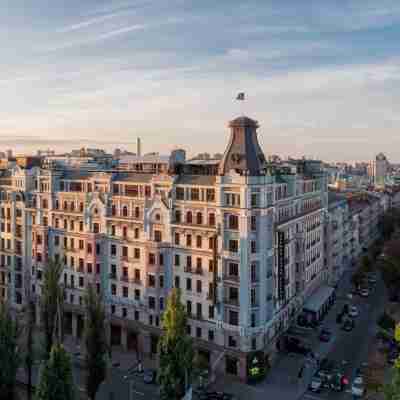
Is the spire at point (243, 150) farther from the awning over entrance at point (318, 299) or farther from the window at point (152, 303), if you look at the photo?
the awning over entrance at point (318, 299)

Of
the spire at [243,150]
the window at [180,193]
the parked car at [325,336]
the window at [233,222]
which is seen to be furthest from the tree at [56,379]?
the parked car at [325,336]

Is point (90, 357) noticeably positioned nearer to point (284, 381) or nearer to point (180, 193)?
point (180, 193)

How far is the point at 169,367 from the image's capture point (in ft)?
160

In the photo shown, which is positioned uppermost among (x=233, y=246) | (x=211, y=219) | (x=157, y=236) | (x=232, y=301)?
(x=211, y=219)

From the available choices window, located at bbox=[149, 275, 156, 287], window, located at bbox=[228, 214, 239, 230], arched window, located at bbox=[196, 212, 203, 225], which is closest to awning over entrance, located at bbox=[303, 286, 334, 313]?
window, located at bbox=[228, 214, 239, 230]

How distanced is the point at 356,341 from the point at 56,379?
5246 cm

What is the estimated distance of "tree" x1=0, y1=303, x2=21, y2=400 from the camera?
50.4 meters

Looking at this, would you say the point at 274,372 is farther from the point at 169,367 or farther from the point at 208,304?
the point at 169,367

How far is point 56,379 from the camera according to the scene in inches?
1645

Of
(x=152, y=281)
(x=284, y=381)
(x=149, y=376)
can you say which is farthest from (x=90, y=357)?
(x=284, y=381)

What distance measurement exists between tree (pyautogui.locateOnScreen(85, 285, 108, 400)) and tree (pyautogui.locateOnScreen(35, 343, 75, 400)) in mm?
11617

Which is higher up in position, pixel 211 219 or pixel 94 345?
pixel 211 219

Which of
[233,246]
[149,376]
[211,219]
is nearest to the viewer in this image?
[233,246]

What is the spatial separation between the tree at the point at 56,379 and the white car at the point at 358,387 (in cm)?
3592
